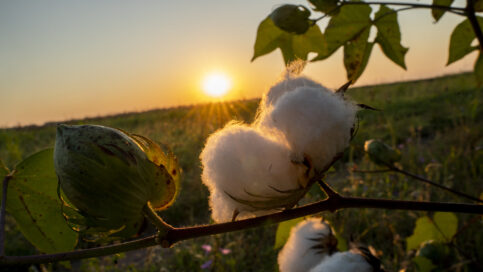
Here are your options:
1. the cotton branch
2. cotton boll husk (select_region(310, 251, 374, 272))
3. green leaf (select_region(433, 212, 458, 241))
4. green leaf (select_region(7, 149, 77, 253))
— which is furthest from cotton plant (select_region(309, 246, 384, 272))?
green leaf (select_region(433, 212, 458, 241))

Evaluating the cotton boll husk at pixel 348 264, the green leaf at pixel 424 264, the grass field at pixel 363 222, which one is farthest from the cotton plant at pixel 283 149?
the grass field at pixel 363 222

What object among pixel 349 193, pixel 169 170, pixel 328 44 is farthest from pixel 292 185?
pixel 349 193

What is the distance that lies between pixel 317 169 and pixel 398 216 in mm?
2321

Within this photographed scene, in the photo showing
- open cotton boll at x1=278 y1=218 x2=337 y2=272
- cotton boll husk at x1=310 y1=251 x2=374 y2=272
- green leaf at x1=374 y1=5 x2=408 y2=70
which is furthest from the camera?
green leaf at x1=374 y1=5 x2=408 y2=70

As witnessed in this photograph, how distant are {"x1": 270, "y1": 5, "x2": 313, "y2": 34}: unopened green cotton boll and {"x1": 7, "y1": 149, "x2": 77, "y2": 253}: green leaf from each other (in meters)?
0.46

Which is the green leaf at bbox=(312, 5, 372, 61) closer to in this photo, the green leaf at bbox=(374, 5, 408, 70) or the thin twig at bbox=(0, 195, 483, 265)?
the green leaf at bbox=(374, 5, 408, 70)

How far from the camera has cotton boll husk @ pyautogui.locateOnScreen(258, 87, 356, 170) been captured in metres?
0.39

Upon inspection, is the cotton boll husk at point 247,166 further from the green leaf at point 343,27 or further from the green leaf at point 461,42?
the green leaf at point 461,42

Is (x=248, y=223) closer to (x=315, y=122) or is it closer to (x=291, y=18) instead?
(x=315, y=122)

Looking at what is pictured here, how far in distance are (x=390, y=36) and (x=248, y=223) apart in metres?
0.66

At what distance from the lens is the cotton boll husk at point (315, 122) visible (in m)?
0.39

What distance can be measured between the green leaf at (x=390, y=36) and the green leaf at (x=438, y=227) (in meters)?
0.49

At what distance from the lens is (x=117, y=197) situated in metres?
0.43

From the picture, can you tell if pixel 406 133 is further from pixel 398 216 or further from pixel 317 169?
pixel 317 169
